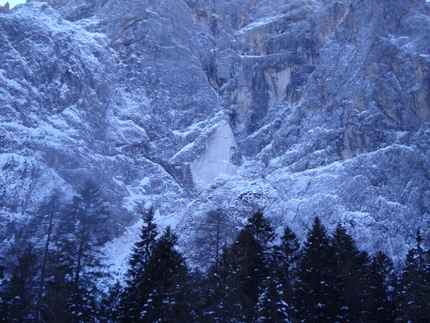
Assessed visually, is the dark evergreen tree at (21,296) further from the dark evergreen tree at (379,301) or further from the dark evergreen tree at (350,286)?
the dark evergreen tree at (379,301)

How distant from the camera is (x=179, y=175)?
6706 cm

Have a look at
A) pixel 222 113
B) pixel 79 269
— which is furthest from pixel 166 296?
pixel 222 113

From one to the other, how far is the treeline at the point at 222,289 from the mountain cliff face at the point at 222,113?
538 inches

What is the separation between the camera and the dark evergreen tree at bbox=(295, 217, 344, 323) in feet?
103

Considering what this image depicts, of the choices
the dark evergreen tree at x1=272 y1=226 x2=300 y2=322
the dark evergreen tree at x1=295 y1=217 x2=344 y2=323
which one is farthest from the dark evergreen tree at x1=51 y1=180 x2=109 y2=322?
the dark evergreen tree at x1=295 y1=217 x2=344 y2=323

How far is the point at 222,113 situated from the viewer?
244 feet

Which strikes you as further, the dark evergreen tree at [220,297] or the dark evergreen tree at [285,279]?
the dark evergreen tree at [285,279]

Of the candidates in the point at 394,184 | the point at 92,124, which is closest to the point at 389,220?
the point at 394,184

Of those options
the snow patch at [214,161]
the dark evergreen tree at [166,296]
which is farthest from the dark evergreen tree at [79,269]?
the snow patch at [214,161]

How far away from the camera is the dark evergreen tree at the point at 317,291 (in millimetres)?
31312

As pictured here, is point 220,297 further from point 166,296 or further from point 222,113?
point 222,113

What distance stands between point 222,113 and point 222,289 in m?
46.1

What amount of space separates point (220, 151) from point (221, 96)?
11425 mm

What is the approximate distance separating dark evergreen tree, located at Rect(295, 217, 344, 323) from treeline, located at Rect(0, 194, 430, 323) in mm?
50
